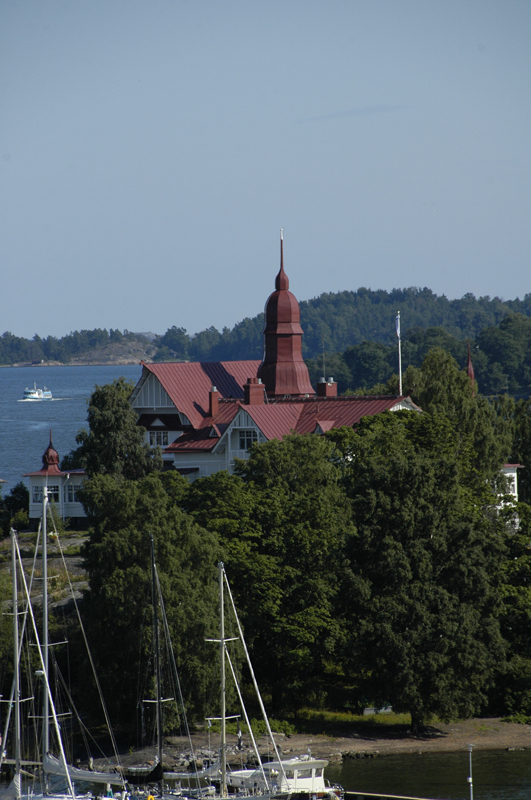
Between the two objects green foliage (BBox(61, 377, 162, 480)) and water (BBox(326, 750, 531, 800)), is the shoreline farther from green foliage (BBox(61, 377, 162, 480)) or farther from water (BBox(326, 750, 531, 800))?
green foliage (BBox(61, 377, 162, 480))

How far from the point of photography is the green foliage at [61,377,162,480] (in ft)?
230

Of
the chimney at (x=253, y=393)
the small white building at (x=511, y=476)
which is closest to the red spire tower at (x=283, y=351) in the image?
the chimney at (x=253, y=393)

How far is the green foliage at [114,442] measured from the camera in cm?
7025

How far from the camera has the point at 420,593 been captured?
4791cm

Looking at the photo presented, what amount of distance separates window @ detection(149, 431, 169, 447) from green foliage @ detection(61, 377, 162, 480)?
5.97m

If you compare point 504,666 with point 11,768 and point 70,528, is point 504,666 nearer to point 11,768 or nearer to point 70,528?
point 11,768

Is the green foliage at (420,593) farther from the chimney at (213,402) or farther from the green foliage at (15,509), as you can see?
the green foliage at (15,509)

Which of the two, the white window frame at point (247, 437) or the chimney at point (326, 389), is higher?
the chimney at point (326, 389)

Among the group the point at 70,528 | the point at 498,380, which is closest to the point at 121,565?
the point at 70,528

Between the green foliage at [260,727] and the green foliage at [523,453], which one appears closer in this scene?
the green foliage at [260,727]

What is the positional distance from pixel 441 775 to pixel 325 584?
399 inches

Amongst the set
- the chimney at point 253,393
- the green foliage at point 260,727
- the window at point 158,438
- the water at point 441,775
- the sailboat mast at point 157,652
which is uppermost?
the chimney at point 253,393

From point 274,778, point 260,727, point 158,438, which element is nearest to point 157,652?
point 274,778

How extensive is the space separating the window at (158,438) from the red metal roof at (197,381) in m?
2.30
